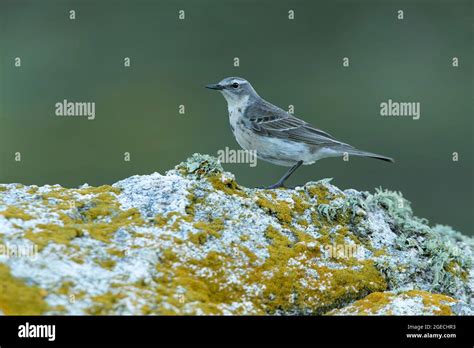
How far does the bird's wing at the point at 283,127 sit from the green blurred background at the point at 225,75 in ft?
15.9

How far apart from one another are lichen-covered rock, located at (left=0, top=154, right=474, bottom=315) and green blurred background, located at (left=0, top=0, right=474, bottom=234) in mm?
8770

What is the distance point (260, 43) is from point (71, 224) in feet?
55.1

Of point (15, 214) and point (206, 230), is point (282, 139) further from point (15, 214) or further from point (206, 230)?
point (15, 214)

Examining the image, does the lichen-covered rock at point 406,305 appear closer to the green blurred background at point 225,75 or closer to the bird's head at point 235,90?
the bird's head at point 235,90

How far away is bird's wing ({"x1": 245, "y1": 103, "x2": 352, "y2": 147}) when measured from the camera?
383 inches

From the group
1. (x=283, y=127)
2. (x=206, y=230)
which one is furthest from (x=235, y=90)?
(x=206, y=230)

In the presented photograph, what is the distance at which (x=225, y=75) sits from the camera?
62.5 feet

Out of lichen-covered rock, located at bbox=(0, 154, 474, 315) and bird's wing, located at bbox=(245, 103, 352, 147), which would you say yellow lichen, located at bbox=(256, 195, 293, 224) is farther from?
bird's wing, located at bbox=(245, 103, 352, 147)

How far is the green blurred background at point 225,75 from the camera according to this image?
16672mm

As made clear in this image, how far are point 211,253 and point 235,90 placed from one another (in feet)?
18.7

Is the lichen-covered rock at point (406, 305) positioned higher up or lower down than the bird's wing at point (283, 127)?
lower down

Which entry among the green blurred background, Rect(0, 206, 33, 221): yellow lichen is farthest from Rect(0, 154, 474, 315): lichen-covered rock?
the green blurred background

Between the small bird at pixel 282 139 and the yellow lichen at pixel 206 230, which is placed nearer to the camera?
the yellow lichen at pixel 206 230

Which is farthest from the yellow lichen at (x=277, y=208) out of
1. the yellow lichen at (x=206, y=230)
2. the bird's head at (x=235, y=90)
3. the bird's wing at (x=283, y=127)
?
the bird's head at (x=235, y=90)
